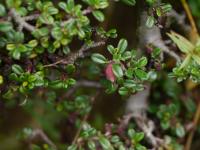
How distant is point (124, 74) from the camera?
1.05 metres

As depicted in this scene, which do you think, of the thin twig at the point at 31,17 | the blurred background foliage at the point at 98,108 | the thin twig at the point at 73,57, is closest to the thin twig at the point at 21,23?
the thin twig at the point at 31,17

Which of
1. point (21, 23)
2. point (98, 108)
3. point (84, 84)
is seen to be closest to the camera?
point (21, 23)

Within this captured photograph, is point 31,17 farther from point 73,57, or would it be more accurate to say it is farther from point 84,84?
point 84,84

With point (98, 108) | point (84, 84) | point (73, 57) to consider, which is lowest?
point (98, 108)

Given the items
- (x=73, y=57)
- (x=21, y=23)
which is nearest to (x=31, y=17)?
(x=21, y=23)

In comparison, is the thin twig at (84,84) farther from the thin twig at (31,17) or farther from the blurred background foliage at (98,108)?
the thin twig at (31,17)

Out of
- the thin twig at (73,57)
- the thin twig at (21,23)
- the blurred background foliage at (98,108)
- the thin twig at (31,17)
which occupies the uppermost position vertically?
the thin twig at (31,17)

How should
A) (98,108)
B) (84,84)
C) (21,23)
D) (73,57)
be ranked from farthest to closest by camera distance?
(98,108) < (84,84) < (73,57) < (21,23)

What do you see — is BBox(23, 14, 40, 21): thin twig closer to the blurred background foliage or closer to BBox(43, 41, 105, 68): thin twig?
BBox(43, 41, 105, 68): thin twig

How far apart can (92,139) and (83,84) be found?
1.10 feet

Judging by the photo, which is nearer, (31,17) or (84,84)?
(31,17)

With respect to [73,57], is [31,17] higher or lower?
higher

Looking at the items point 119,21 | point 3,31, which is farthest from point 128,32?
point 3,31

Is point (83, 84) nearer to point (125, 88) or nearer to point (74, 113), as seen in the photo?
point (74, 113)
